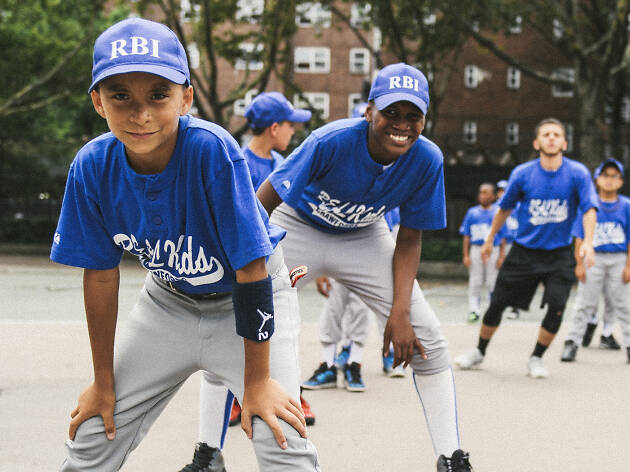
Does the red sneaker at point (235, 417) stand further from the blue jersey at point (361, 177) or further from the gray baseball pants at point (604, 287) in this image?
the gray baseball pants at point (604, 287)

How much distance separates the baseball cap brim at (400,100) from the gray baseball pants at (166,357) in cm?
103

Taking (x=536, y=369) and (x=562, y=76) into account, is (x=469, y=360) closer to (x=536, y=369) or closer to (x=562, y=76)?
(x=536, y=369)

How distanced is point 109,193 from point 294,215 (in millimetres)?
1881

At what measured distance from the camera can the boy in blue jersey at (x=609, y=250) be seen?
7426 millimetres

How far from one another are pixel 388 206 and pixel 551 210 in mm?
3028

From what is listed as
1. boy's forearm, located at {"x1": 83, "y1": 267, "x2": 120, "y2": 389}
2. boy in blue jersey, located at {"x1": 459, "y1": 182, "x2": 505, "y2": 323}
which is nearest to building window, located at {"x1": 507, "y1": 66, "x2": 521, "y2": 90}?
boy in blue jersey, located at {"x1": 459, "y1": 182, "x2": 505, "y2": 323}

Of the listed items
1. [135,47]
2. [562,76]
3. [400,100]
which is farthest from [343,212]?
[562,76]

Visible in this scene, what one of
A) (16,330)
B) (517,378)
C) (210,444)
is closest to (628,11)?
(517,378)

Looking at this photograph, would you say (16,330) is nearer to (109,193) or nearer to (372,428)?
(372,428)

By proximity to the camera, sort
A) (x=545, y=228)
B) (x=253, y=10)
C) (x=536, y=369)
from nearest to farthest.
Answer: (x=536, y=369) → (x=545, y=228) → (x=253, y=10)

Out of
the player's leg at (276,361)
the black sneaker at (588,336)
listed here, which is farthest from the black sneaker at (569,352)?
the player's leg at (276,361)

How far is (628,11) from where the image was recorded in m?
14.9

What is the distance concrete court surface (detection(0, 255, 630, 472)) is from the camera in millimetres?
4012

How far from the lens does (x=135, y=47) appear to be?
2.08 meters
